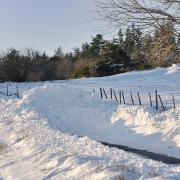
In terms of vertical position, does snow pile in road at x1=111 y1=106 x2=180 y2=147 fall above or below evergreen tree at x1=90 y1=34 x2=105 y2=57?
below

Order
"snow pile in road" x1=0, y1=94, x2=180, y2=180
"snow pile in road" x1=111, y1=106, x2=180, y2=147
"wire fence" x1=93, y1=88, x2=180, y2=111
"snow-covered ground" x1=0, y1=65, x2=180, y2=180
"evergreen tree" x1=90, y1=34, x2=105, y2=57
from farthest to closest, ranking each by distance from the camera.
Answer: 1. "evergreen tree" x1=90, y1=34, x2=105, y2=57
2. "wire fence" x1=93, y1=88, x2=180, y2=111
3. "snow pile in road" x1=111, y1=106, x2=180, y2=147
4. "snow-covered ground" x1=0, y1=65, x2=180, y2=180
5. "snow pile in road" x1=0, y1=94, x2=180, y2=180

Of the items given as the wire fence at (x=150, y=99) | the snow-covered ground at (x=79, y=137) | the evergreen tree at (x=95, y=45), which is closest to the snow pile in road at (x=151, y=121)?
the snow-covered ground at (x=79, y=137)

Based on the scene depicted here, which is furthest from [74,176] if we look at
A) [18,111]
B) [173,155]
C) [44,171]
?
[18,111]

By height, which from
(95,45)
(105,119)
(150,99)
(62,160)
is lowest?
(105,119)

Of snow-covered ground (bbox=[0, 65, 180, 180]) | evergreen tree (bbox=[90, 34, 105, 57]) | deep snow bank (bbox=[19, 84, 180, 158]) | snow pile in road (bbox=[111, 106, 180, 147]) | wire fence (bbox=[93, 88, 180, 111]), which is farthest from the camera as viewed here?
evergreen tree (bbox=[90, 34, 105, 57])

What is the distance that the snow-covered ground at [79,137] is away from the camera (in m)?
9.55

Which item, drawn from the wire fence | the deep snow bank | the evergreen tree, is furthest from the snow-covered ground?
the evergreen tree

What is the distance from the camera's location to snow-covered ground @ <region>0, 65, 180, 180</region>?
9.55 m

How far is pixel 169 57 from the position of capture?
16.7 meters

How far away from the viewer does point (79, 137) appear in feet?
50.9

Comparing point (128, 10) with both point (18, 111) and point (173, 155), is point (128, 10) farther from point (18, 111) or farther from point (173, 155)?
point (18, 111)

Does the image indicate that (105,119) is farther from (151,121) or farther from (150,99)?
(150,99)

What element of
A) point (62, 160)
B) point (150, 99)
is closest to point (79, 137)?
point (62, 160)

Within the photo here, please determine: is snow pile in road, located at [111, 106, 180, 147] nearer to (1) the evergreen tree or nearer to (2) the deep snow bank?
(2) the deep snow bank
